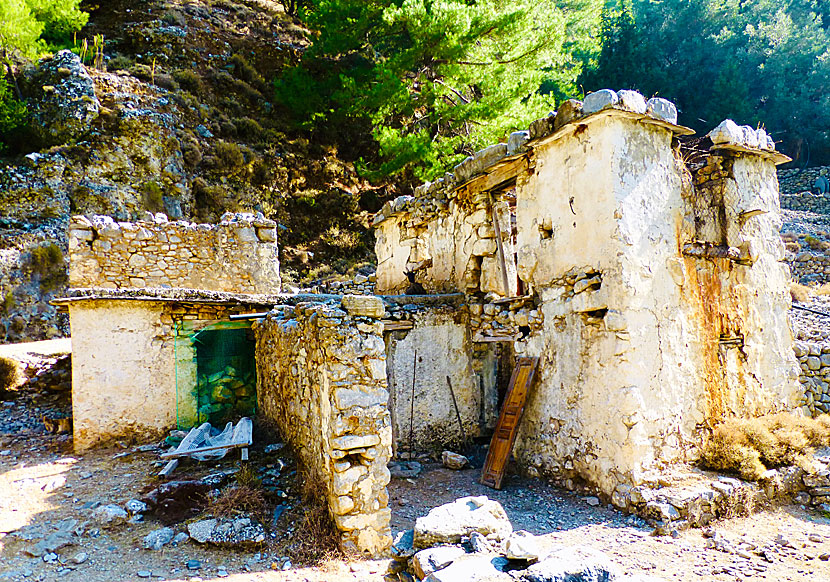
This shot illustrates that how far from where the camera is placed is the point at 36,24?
1677cm

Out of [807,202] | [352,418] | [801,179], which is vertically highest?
[801,179]

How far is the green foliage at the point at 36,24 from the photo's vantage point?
15.9 metres

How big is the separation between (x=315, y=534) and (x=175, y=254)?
228 inches

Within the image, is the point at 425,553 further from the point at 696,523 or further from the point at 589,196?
the point at 589,196

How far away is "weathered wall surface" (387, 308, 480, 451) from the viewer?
7766 mm

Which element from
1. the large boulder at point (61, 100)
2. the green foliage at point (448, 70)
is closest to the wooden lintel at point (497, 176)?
the green foliage at point (448, 70)

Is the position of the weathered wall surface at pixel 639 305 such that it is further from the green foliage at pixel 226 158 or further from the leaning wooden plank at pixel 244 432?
the green foliage at pixel 226 158

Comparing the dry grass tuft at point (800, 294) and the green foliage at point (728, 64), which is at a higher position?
the green foliage at point (728, 64)

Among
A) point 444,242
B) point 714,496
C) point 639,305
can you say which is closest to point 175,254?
point 444,242

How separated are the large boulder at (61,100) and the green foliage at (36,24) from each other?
37.0 inches

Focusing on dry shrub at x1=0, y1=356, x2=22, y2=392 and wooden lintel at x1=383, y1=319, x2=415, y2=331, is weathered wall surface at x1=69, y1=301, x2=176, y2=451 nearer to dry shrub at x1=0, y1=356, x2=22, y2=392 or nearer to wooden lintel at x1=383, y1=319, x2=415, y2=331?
dry shrub at x1=0, y1=356, x2=22, y2=392

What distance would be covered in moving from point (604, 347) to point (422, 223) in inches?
183

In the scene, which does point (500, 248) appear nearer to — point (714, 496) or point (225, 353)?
point (714, 496)

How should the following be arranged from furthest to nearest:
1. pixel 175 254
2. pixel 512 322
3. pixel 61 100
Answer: pixel 61 100 < pixel 175 254 < pixel 512 322
